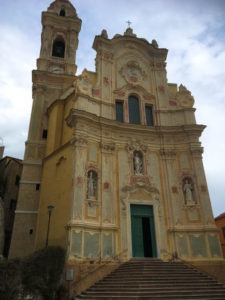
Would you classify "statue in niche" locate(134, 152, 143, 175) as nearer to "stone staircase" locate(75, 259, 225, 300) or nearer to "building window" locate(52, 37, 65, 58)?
"stone staircase" locate(75, 259, 225, 300)

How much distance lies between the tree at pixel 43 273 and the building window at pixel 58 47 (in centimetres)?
2045

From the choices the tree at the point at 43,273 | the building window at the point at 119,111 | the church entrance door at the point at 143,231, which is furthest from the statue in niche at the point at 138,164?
the tree at the point at 43,273

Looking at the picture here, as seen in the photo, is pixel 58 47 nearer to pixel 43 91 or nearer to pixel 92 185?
pixel 43 91

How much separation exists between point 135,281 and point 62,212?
5.36 metres

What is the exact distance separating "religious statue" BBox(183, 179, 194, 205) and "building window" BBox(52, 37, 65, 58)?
18.2 metres

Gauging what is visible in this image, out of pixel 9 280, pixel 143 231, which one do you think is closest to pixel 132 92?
pixel 143 231

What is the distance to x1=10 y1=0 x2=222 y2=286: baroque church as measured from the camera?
1412 centimetres

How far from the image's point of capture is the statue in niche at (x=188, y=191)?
15925mm

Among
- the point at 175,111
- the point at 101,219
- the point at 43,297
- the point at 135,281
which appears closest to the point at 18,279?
the point at 43,297

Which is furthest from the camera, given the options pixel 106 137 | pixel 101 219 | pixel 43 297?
pixel 106 137

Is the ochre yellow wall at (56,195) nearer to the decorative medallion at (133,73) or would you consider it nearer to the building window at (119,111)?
the building window at (119,111)

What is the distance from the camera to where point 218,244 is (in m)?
14.6

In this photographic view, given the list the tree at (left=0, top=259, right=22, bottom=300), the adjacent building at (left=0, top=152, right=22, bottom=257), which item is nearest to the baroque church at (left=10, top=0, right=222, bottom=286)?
the adjacent building at (left=0, top=152, right=22, bottom=257)

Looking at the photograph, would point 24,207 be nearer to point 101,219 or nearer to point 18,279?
point 101,219
